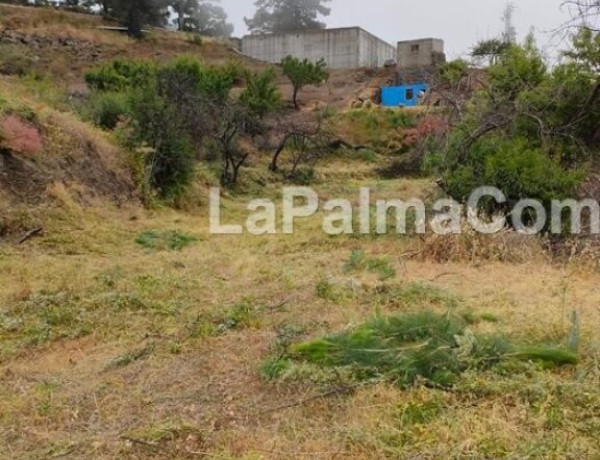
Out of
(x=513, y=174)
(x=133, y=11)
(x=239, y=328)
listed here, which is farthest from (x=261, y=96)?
(x=239, y=328)

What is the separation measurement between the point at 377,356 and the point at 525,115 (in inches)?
259

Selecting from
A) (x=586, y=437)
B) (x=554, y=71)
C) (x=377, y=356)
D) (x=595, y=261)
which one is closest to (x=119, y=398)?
(x=377, y=356)

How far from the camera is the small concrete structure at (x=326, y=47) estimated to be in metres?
33.8

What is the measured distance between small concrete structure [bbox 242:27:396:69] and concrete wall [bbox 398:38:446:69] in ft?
11.9

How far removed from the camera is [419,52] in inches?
1194

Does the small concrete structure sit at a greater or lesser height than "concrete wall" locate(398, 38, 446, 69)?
greater

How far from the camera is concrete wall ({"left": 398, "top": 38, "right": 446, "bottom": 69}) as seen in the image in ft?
98.8

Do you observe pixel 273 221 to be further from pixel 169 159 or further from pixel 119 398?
pixel 119 398

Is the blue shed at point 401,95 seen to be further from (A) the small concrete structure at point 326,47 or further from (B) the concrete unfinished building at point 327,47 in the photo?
(A) the small concrete structure at point 326,47

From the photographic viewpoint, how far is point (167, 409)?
3230 mm

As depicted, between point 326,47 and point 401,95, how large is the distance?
7.68 m

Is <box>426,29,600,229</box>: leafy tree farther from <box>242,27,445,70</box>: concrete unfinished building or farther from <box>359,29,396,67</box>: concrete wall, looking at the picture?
<box>359,29,396,67</box>: concrete wall

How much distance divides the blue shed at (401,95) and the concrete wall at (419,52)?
1.87m

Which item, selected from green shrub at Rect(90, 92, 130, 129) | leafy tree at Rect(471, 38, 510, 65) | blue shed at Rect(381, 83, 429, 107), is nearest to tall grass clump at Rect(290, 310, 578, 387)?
leafy tree at Rect(471, 38, 510, 65)
